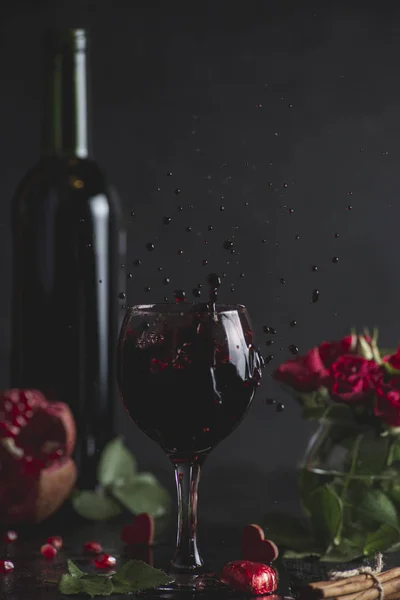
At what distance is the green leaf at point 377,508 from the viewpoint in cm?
144

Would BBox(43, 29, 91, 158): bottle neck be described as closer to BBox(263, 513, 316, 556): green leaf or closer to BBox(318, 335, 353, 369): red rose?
BBox(318, 335, 353, 369): red rose

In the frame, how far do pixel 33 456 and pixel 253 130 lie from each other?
0.99m

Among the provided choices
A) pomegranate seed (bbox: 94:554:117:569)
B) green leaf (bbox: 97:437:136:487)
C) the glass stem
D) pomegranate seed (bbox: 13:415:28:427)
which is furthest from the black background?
the glass stem

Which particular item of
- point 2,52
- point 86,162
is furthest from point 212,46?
point 86,162

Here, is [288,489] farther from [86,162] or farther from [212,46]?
[212,46]

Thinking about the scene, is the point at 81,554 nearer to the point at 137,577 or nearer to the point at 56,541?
the point at 56,541

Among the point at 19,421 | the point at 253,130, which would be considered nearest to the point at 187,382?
the point at 19,421

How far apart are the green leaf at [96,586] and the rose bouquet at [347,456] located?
1.05ft

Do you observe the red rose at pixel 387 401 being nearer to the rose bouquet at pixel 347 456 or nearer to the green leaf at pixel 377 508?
the rose bouquet at pixel 347 456

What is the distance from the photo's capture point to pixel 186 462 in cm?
130

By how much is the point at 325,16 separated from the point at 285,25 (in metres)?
0.09

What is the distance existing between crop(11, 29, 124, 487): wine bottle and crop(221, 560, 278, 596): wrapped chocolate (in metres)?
0.57

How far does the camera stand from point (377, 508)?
4.75 ft

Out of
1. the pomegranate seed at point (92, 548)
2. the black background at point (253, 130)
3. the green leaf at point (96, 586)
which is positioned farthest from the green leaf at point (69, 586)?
the black background at point (253, 130)
